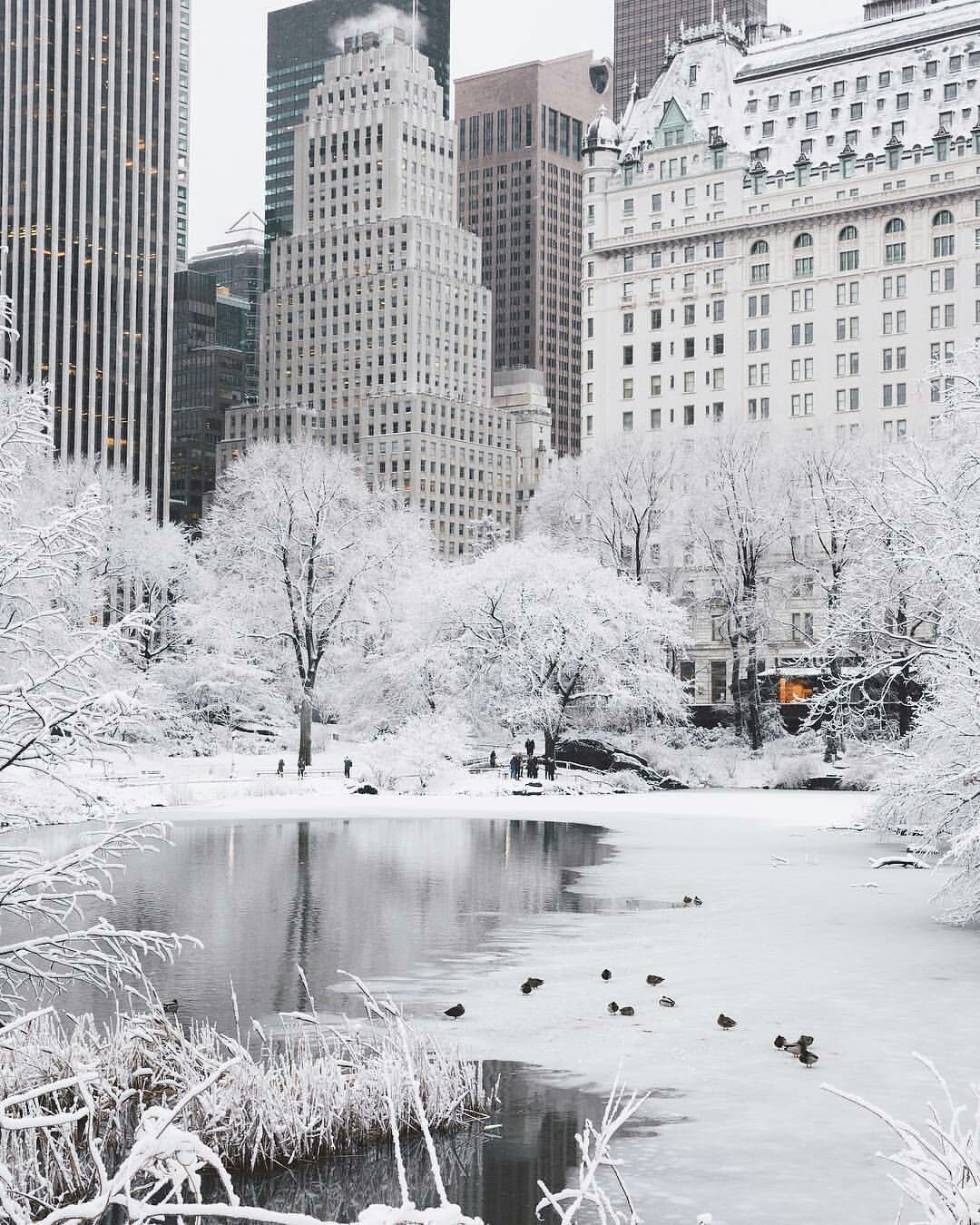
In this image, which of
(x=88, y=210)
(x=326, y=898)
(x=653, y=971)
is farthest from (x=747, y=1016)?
(x=88, y=210)

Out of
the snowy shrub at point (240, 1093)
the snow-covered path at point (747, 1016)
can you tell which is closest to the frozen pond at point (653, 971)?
the snow-covered path at point (747, 1016)

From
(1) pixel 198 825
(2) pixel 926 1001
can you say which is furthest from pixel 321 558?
(2) pixel 926 1001

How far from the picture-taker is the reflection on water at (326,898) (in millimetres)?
20453

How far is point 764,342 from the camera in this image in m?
138

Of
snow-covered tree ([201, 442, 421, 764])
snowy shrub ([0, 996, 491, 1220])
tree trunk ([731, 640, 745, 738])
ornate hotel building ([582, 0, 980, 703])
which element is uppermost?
ornate hotel building ([582, 0, 980, 703])

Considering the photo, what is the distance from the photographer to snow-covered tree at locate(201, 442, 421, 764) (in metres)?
70.9

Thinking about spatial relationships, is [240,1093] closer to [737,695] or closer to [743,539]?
[743,539]

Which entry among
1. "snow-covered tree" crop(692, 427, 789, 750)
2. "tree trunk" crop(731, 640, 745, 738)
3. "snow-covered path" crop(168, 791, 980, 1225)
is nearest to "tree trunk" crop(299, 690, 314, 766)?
"snow-covered tree" crop(692, 427, 789, 750)

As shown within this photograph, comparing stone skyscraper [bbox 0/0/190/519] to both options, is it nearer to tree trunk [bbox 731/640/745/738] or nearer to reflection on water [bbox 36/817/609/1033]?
tree trunk [bbox 731/640/745/738]

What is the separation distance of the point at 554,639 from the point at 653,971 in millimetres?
44121

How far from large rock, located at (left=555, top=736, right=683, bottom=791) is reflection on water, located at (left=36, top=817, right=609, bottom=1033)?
66.1 feet

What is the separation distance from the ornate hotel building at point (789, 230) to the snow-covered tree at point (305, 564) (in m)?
58.2

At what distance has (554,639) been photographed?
2581 inches

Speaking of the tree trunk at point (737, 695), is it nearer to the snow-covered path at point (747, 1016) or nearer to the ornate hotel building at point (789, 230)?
the snow-covered path at point (747, 1016)
